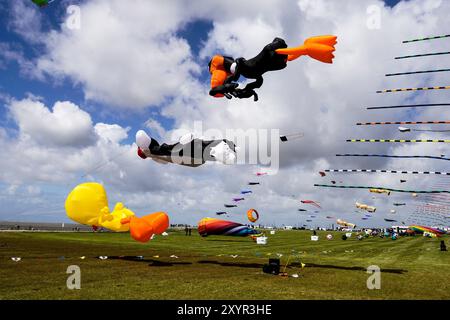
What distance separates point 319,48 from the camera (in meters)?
9.06

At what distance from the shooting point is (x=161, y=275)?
1453 cm

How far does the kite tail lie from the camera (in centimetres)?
905

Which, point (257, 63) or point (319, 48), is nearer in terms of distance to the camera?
point (319, 48)

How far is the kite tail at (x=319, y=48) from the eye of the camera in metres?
9.05

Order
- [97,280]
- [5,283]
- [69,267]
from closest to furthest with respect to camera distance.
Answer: [5,283] < [97,280] < [69,267]

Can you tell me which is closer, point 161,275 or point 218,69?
point 218,69

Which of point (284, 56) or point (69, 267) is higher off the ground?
point (284, 56)

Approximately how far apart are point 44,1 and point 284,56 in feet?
20.0
